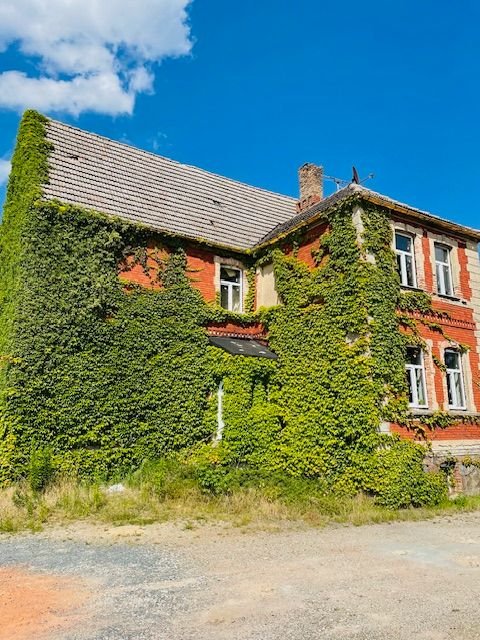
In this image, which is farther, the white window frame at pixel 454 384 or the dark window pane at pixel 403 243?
the dark window pane at pixel 403 243

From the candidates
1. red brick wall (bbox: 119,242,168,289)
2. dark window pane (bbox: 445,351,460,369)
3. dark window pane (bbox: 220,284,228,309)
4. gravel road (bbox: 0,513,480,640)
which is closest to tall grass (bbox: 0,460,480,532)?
gravel road (bbox: 0,513,480,640)

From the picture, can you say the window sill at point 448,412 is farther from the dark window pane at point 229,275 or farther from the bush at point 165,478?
the dark window pane at point 229,275

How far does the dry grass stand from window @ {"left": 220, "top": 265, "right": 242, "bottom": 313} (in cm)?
702

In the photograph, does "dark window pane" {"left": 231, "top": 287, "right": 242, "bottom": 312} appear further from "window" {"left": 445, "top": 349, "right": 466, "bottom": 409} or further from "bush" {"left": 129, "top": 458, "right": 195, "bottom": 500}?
"window" {"left": 445, "top": 349, "right": 466, "bottom": 409}

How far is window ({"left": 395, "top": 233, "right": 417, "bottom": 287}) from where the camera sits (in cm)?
1539

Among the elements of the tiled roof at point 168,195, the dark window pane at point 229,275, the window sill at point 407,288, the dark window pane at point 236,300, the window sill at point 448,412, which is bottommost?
the window sill at point 448,412

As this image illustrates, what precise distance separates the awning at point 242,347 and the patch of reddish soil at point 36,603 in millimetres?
8935

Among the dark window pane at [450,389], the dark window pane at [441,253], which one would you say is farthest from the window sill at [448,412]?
the dark window pane at [441,253]

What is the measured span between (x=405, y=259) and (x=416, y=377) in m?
3.82

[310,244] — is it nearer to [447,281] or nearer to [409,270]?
[409,270]

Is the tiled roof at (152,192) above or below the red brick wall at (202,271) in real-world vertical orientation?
above

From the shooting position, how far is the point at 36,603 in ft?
20.3

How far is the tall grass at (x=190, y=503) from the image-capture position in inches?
440

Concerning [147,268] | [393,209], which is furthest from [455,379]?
[147,268]
